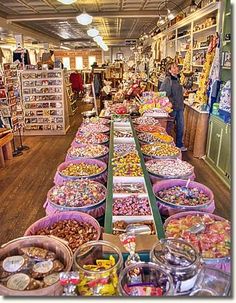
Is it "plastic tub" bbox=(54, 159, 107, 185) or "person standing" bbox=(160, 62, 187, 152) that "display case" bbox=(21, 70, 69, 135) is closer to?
"person standing" bbox=(160, 62, 187, 152)

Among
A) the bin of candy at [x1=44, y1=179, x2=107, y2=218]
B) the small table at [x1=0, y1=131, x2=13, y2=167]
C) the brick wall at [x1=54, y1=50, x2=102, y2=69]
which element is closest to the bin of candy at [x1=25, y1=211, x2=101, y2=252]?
the bin of candy at [x1=44, y1=179, x2=107, y2=218]

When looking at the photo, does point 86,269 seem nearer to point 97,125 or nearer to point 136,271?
point 136,271

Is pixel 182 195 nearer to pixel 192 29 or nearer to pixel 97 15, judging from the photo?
pixel 192 29

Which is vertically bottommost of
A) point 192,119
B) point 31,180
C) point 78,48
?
point 31,180

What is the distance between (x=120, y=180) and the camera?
8.45ft

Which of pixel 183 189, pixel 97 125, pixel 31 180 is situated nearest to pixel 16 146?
pixel 31 180

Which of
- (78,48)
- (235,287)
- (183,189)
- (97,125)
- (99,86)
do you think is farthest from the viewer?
(78,48)

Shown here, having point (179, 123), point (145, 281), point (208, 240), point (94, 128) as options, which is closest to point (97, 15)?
point (179, 123)

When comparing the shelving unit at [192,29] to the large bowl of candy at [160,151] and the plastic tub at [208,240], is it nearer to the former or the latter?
the large bowl of candy at [160,151]

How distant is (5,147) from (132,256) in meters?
5.51

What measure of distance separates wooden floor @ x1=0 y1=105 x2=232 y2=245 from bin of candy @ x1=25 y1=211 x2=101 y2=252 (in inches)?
56.2

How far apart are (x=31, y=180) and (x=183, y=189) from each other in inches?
132

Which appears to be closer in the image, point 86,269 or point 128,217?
point 86,269

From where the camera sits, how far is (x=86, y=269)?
130 centimetres
